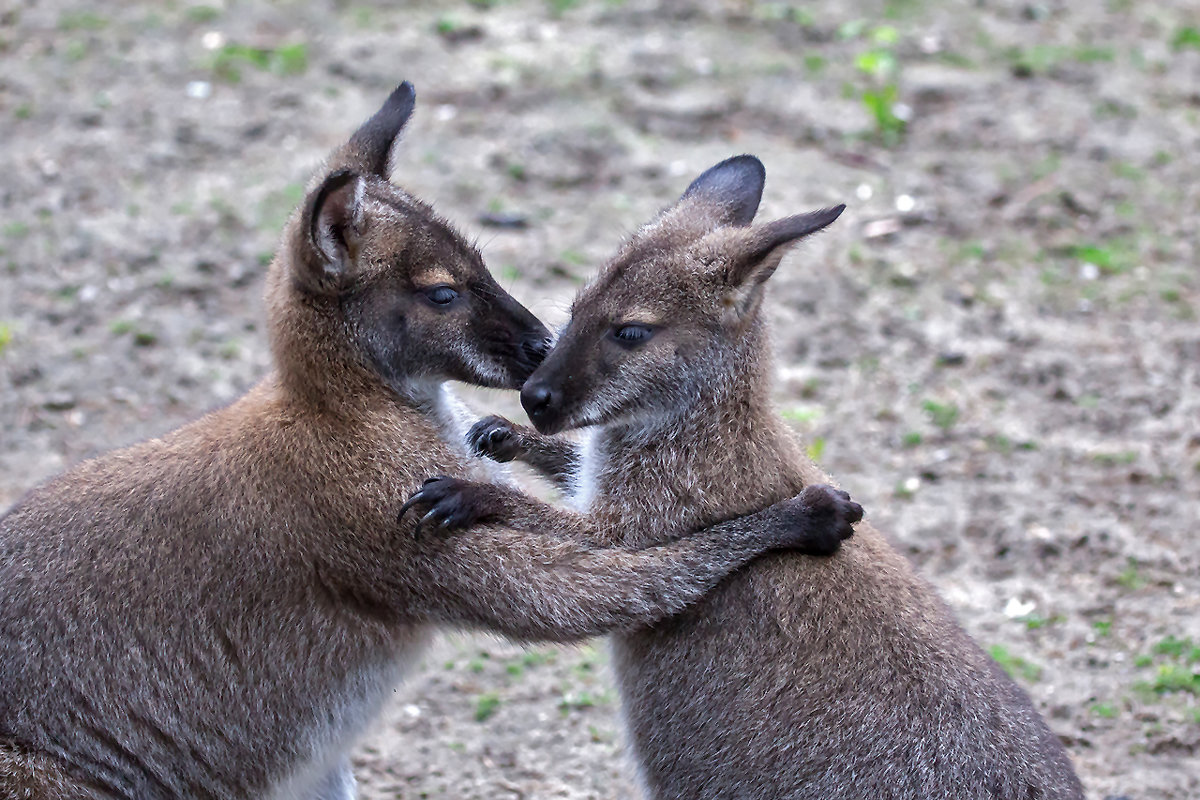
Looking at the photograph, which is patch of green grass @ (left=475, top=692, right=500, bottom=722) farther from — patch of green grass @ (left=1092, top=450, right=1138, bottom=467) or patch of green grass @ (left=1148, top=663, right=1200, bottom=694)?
patch of green grass @ (left=1092, top=450, right=1138, bottom=467)

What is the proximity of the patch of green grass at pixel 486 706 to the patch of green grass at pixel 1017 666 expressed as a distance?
2033mm

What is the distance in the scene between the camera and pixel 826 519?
4535mm

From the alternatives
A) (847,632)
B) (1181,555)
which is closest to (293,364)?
(847,632)

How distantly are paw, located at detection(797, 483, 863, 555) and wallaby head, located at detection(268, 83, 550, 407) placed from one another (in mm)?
1033

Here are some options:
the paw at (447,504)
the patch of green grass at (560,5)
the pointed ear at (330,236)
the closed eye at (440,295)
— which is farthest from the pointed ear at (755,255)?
the patch of green grass at (560,5)

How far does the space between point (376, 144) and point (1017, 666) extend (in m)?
3.31

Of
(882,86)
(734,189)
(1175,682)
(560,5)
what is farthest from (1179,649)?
(560,5)

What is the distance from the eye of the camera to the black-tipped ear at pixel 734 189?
5.16 metres

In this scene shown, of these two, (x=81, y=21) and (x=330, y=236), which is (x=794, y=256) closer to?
(x=330, y=236)

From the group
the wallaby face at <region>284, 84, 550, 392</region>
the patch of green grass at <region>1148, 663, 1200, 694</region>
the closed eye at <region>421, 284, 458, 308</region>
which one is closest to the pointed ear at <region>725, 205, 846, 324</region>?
the wallaby face at <region>284, 84, 550, 392</region>

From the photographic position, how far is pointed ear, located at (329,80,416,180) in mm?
4980

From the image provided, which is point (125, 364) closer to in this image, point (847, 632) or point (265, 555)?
point (265, 555)

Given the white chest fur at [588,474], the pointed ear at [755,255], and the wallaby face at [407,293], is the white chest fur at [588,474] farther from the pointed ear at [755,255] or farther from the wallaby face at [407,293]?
the pointed ear at [755,255]

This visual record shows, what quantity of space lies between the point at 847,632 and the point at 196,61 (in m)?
7.30
